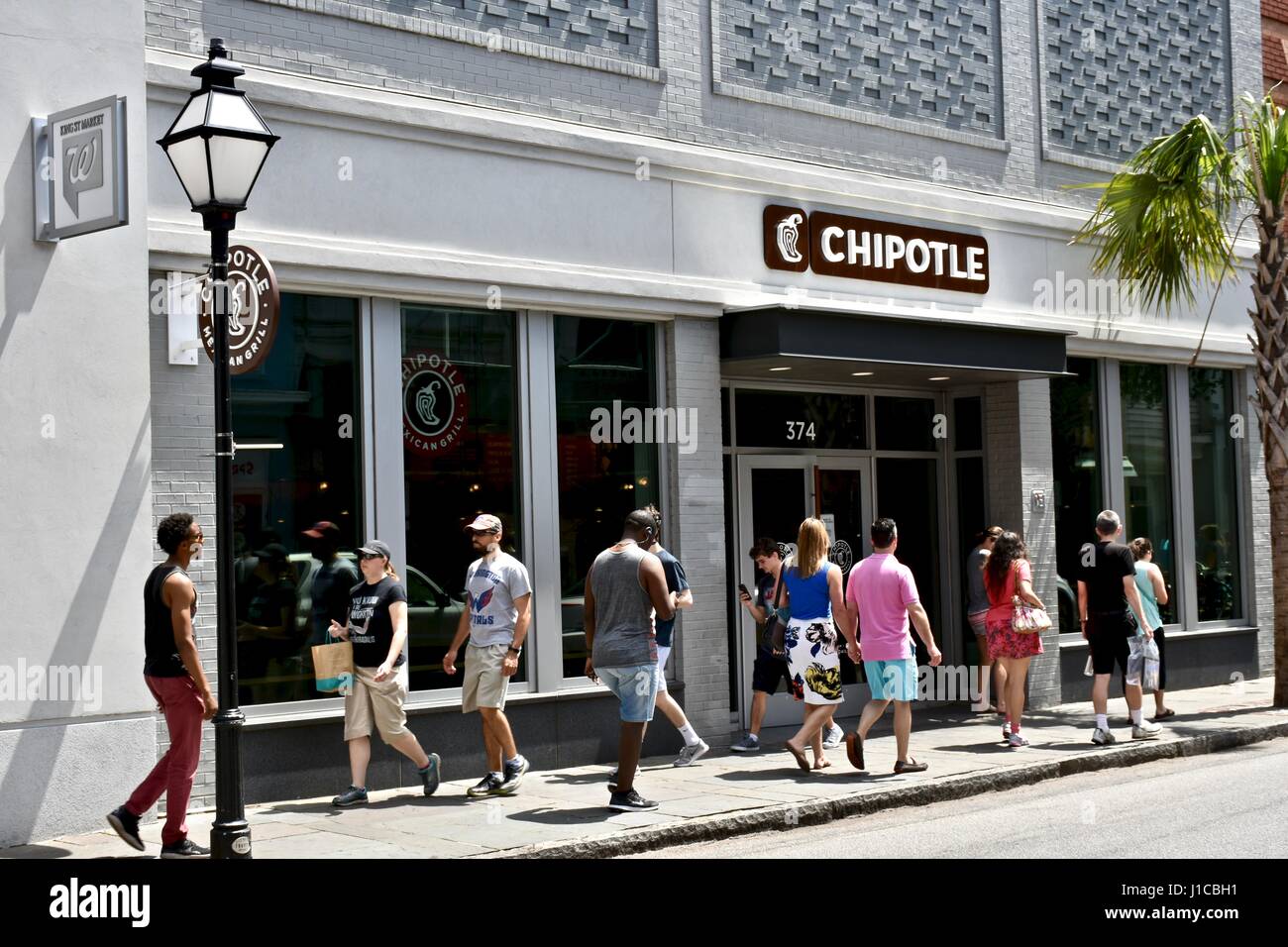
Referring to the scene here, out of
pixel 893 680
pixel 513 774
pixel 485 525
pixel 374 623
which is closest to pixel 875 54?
pixel 893 680

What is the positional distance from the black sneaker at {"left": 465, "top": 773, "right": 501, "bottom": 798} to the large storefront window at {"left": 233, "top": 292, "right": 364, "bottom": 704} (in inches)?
53.3

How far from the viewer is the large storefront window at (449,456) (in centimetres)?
1134

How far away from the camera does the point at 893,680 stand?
36.9 feet

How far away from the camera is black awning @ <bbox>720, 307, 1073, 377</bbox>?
1280 centimetres

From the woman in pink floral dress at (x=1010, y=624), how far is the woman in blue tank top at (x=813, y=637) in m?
1.85

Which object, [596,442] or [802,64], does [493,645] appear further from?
[802,64]

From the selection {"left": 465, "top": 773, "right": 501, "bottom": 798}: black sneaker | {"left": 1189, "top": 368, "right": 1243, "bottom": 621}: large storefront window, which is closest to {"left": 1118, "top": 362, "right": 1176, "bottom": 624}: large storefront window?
{"left": 1189, "top": 368, "right": 1243, "bottom": 621}: large storefront window

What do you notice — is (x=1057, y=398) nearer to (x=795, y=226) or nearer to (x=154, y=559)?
(x=795, y=226)

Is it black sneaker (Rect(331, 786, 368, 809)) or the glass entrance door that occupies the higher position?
the glass entrance door

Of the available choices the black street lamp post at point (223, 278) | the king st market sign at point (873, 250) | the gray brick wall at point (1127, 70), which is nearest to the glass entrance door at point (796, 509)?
the king st market sign at point (873, 250)

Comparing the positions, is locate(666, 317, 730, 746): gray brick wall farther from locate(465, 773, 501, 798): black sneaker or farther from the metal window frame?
the metal window frame

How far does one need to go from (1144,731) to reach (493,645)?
6.04m

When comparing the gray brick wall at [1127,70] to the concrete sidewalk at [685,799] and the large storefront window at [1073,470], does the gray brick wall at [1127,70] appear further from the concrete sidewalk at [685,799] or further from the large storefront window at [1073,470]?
the concrete sidewalk at [685,799]
